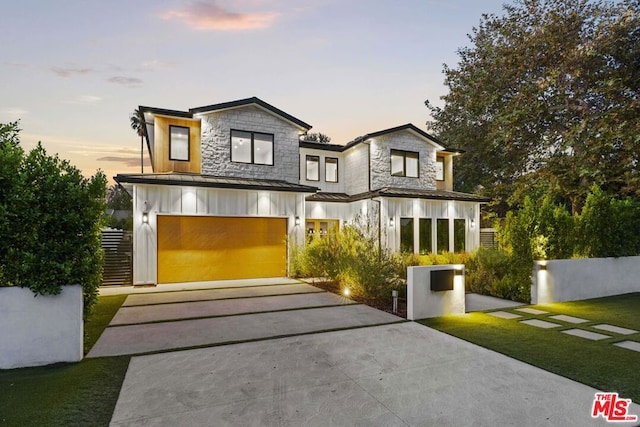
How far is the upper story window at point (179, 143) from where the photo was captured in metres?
11.8

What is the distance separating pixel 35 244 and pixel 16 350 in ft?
4.22

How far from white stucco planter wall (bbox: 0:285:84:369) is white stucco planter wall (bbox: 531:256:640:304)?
8717 mm

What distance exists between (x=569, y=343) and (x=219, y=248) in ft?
31.8

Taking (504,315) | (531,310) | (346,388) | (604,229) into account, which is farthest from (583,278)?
(346,388)

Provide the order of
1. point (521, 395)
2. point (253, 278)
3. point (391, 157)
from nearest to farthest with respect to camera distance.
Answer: point (521, 395) → point (253, 278) → point (391, 157)

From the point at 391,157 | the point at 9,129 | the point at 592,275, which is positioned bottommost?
the point at 592,275

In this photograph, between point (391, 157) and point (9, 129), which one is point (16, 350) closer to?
point (9, 129)

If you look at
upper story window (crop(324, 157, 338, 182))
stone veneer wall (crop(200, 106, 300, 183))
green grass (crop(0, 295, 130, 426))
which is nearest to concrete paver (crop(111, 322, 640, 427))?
green grass (crop(0, 295, 130, 426))

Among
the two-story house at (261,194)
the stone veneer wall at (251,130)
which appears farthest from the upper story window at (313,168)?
the stone veneer wall at (251,130)

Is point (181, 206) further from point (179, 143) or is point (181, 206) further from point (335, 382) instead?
point (335, 382)

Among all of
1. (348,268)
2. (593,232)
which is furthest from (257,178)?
(593,232)

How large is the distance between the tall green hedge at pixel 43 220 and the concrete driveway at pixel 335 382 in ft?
4.31

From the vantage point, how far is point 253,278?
11.4 metres

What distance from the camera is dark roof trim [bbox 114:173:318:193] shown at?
30.6ft
